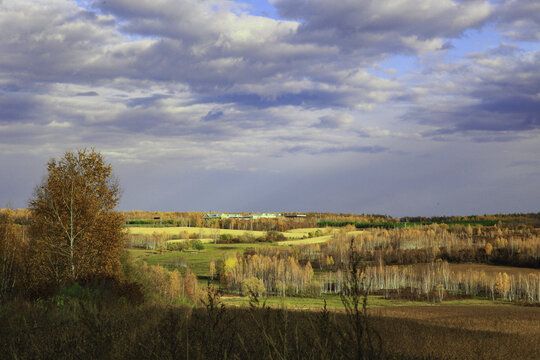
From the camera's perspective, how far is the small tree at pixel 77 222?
128 ft

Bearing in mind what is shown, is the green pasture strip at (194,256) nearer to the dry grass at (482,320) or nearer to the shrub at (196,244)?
the shrub at (196,244)

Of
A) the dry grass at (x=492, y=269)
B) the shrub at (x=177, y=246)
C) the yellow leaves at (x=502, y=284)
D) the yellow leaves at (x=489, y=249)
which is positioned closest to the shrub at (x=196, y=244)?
the shrub at (x=177, y=246)

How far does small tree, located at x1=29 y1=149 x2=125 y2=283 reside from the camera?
38.9 metres

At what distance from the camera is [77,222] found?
40062mm

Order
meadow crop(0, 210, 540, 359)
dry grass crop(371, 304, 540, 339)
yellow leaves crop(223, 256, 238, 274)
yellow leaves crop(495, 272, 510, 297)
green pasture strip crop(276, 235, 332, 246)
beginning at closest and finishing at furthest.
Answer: meadow crop(0, 210, 540, 359), dry grass crop(371, 304, 540, 339), yellow leaves crop(495, 272, 510, 297), yellow leaves crop(223, 256, 238, 274), green pasture strip crop(276, 235, 332, 246)

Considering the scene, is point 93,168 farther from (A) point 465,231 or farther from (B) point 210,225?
(A) point 465,231

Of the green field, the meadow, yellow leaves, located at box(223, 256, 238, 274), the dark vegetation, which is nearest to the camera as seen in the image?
the dark vegetation

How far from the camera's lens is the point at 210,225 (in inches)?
7008

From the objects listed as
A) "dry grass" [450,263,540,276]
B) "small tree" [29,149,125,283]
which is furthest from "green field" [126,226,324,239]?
"small tree" [29,149,125,283]

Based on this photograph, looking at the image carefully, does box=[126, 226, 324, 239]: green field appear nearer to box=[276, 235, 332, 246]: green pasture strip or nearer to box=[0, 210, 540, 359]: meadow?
box=[0, 210, 540, 359]: meadow

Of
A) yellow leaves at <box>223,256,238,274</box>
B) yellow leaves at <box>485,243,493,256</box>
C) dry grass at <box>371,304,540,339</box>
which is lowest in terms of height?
yellow leaves at <box>223,256,238,274</box>

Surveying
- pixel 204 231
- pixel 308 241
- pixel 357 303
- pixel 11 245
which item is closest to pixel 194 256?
pixel 204 231

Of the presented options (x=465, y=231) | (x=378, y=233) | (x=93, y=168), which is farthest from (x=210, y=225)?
(x=93, y=168)

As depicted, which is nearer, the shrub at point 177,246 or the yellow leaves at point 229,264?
the yellow leaves at point 229,264
